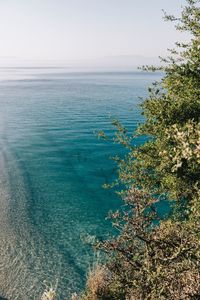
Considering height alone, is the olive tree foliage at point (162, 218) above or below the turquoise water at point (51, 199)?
above

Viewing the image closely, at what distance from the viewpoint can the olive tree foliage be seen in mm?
14026

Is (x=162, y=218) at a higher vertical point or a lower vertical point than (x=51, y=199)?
higher

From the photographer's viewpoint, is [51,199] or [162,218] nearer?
[162,218]

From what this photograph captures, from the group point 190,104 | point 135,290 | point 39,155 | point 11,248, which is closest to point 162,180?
point 190,104

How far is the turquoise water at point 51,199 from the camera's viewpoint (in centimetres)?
2714

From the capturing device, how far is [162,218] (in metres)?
19.0

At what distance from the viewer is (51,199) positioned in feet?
133

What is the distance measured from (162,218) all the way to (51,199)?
23502 mm

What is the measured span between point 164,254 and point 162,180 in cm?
537

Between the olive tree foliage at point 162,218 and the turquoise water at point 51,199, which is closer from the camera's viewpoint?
the olive tree foliage at point 162,218

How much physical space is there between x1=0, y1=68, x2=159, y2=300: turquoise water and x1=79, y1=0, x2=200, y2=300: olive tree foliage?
6.70 m

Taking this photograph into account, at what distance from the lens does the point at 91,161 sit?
5466 centimetres

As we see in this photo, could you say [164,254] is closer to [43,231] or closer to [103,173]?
[43,231]

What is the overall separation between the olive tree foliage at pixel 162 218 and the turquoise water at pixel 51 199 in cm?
670
